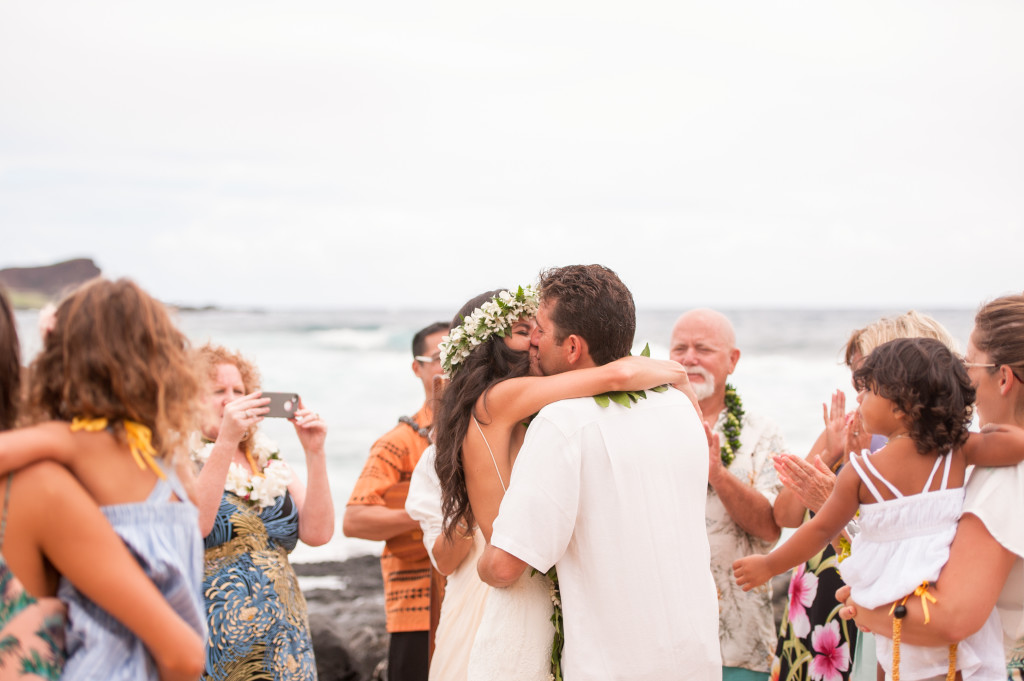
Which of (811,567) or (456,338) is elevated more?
(456,338)

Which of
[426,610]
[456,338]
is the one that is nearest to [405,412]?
[426,610]

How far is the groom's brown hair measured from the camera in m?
2.97

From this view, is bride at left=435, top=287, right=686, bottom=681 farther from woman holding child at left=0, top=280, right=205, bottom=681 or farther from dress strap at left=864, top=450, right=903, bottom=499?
woman holding child at left=0, top=280, right=205, bottom=681

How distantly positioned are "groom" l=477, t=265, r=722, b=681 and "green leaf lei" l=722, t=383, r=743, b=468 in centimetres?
188

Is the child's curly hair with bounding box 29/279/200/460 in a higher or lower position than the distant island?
lower

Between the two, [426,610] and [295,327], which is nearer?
[426,610]

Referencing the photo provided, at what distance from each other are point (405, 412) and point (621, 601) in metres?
19.8

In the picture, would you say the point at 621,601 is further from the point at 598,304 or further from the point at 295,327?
the point at 295,327

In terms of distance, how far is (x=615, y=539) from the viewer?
2770 millimetres

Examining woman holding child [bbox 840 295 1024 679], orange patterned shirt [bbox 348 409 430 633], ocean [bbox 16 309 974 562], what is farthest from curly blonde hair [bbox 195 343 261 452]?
ocean [bbox 16 309 974 562]

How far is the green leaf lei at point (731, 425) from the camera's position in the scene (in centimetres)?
471

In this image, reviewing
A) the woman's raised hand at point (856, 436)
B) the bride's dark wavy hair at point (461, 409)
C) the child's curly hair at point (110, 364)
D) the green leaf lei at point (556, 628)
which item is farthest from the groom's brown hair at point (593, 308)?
the woman's raised hand at point (856, 436)

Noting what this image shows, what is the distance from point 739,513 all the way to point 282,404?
239 centimetres

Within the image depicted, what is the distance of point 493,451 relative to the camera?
305 cm
